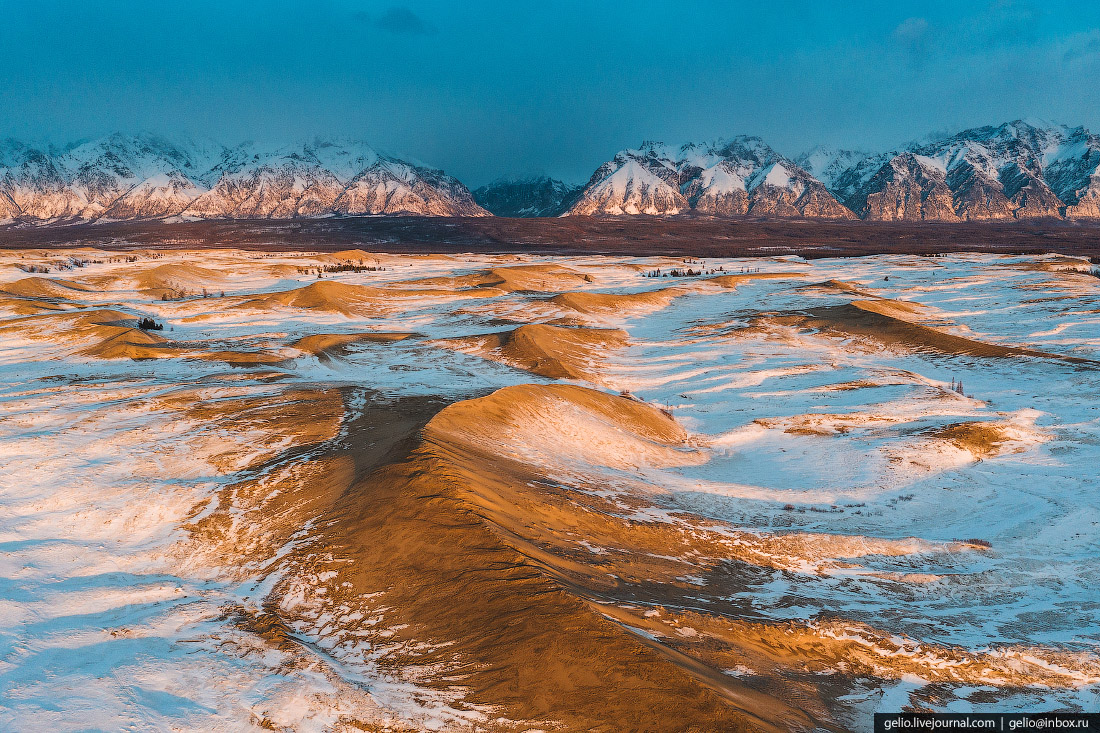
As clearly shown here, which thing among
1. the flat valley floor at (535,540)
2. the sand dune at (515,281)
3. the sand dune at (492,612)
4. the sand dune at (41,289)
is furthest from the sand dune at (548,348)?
the sand dune at (41,289)

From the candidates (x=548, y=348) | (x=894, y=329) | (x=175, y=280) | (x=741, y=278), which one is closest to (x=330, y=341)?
(x=548, y=348)

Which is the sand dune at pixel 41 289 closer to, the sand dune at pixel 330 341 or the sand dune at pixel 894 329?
the sand dune at pixel 330 341

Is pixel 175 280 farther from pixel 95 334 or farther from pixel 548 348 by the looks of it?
pixel 548 348

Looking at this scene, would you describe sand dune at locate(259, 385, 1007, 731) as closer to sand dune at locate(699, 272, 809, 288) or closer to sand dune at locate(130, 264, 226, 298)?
sand dune at locate(699, 272, 809, 288)

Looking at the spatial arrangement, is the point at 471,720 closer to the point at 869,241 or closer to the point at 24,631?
the point at 24,631

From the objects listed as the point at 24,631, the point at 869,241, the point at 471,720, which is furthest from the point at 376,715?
the point at 869,241

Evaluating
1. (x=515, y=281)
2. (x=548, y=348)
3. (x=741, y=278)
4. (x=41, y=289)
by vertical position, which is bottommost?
(x=548, y=348)
